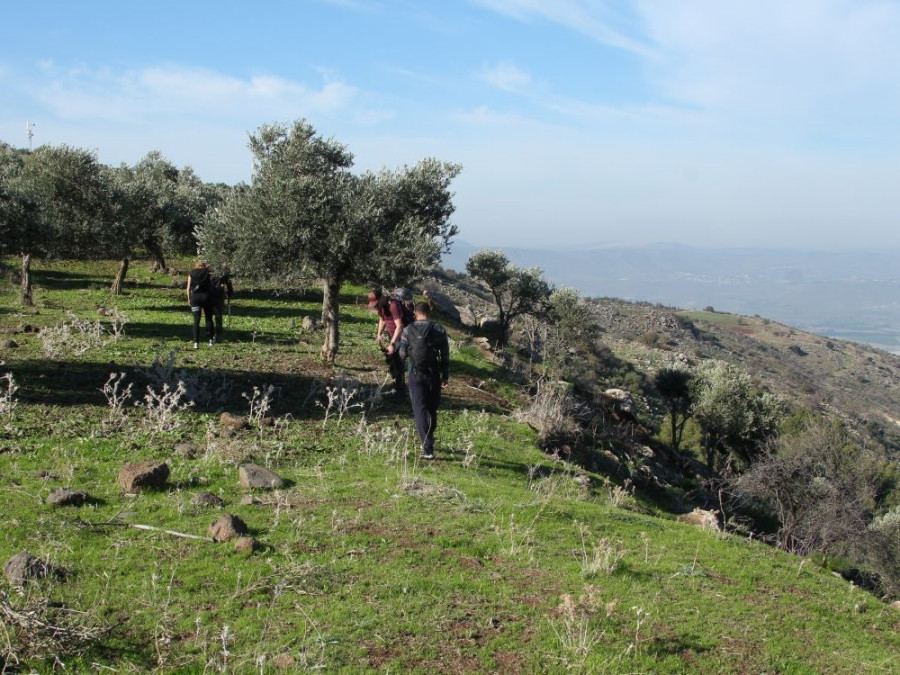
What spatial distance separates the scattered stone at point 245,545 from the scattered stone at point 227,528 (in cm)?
15

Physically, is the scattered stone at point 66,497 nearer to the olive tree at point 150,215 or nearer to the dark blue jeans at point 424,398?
the dark blue jeans at point 424,398

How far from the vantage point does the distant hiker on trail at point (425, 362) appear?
10.8 meters

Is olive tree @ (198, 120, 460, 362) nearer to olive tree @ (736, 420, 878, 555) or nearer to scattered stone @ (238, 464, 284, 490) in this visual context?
scattered stone @ (238, 464, 284, 490)

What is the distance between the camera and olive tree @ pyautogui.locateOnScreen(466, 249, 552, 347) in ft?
128

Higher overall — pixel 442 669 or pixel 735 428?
pixel 442 669

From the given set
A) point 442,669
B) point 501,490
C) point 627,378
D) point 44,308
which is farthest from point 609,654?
point 627,378

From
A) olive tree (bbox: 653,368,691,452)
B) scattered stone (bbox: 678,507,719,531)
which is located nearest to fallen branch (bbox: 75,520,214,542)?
scattered stone (bbox: 678,507,719,531)

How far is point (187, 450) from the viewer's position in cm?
1019

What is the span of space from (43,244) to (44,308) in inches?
116

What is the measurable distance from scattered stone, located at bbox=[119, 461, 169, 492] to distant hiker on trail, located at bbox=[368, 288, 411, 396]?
5.68 meters

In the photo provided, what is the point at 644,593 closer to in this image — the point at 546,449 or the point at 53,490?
the point at 53,490

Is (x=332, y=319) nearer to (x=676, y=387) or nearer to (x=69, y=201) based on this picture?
(x=69, y=201)

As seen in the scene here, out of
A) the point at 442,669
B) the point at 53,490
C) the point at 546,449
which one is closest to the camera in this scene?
the point at 442,669

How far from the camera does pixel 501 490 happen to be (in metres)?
10.3
